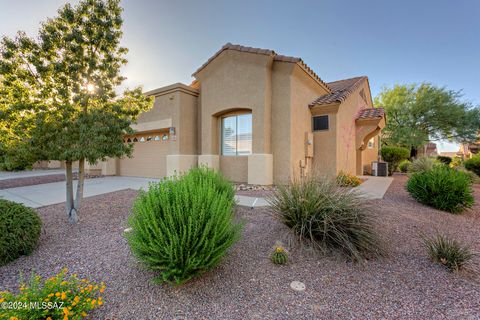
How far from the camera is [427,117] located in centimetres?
2094

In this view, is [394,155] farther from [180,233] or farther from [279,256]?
[180,233]

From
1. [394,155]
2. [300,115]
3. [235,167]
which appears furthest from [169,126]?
[394,155]

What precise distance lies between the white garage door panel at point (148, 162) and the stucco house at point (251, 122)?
0.06 metres

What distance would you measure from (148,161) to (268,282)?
37.0 feet

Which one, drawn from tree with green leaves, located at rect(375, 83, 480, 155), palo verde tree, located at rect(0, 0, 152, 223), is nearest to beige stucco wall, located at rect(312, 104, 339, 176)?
palo verde tree, located at rect(0, 0, 152, 223)

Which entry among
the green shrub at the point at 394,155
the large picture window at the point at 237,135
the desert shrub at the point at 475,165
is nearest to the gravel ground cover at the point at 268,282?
the large picture window at the point at 237,135

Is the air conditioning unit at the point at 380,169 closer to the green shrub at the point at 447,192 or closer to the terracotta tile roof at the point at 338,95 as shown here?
the terracotta tile roof at the point at 338,95

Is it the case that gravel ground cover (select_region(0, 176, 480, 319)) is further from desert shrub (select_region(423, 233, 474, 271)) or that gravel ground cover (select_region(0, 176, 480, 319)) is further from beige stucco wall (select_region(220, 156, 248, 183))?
beige stucco wall (select_region(220, 156, 248, 183))

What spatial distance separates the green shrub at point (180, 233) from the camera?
2.43m

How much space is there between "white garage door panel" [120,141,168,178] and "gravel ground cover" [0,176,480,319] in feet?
24.5

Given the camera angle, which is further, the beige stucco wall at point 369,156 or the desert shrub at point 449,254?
the beige stucco wall at point 369,156

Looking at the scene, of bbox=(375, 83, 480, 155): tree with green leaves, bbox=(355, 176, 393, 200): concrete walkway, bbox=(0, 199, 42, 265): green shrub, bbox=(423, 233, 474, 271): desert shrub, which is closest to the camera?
bbox=(423, 233, 474, 271): desert shrub

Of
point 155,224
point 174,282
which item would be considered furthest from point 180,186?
point 174,282

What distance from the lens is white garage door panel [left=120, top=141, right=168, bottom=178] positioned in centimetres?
1165
